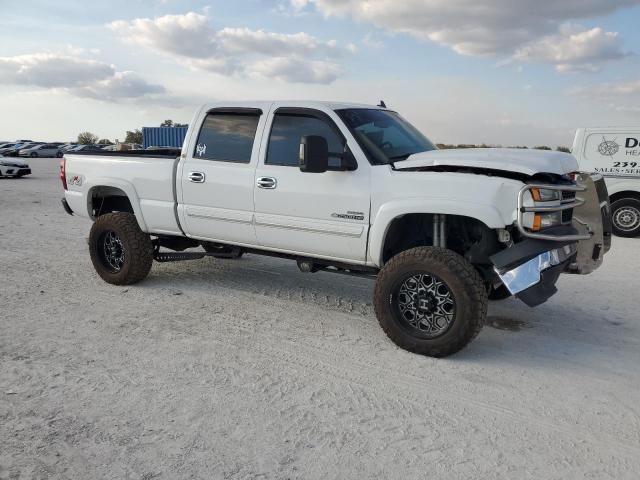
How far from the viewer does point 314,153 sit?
4.34m

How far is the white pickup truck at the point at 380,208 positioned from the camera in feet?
13.1

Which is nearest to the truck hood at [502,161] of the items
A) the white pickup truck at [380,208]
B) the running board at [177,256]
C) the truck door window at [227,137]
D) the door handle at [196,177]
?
the white pickup truck at [380,208]

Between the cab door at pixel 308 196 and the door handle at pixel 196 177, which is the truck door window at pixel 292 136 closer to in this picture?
the cab door at pixel 308 196

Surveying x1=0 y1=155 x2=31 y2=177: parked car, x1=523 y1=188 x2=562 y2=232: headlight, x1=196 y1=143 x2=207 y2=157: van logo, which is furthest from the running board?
x1=0 y1=155 x2=31 y2=177: parked car

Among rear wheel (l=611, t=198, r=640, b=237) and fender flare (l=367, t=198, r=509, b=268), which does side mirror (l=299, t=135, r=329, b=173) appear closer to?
fender flare (l=367, t=198, r=509, b=268)

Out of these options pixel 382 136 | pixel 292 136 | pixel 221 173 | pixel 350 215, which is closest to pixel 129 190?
pixel 221 173

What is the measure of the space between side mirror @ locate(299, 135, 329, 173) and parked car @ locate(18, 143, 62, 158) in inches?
2008

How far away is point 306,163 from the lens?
4379mm

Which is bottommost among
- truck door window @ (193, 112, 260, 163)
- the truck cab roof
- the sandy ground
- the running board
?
the sandy ground

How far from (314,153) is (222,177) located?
50.1 inches

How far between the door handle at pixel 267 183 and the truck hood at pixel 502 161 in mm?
1154

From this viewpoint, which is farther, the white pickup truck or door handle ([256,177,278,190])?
door handle ([256,177,278,190])

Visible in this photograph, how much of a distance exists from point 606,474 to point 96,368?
3.25m

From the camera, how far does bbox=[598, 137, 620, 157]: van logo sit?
413 inches
